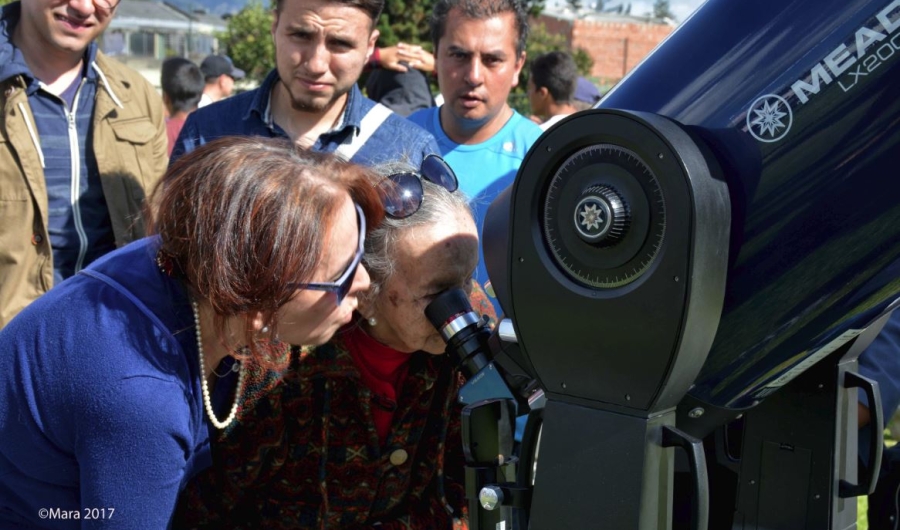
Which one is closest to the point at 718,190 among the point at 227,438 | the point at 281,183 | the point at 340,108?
the point at 281,183

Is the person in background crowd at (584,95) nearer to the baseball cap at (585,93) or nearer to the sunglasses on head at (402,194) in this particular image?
the baseball cap at (585,93)

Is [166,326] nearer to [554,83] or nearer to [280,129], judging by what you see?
[280,129]

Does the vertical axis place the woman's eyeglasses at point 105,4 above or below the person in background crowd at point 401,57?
above

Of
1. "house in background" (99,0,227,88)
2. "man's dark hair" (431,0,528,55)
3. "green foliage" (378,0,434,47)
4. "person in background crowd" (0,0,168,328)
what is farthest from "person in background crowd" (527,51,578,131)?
"house in background" (99,0,227,88)

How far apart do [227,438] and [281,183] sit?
0.59m

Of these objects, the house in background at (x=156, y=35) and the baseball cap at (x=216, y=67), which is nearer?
the baseball cap at (x=216, y=67)

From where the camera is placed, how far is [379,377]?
2025 mm

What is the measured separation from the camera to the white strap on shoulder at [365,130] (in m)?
2.68

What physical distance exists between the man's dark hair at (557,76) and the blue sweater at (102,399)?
4.19 metres

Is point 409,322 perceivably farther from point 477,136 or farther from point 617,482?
point 477,136

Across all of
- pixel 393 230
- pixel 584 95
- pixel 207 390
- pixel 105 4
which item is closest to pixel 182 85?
pixel 584 95

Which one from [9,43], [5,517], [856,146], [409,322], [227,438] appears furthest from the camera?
[9,43]

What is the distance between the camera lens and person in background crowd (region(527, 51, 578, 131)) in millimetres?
5551

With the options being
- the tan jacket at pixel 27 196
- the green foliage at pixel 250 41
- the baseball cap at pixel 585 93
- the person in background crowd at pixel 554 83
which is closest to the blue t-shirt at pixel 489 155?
the tan jacket at pixel 27 196
